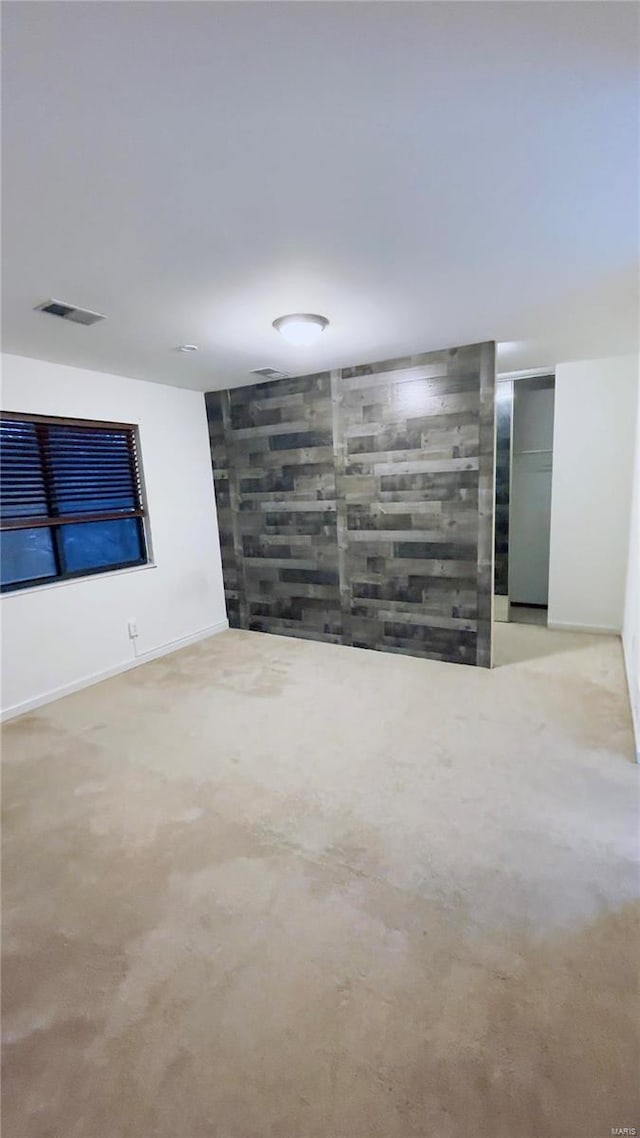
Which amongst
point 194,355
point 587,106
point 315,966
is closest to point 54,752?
→ point 315,966

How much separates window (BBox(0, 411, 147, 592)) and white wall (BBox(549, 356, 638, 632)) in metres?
3.75

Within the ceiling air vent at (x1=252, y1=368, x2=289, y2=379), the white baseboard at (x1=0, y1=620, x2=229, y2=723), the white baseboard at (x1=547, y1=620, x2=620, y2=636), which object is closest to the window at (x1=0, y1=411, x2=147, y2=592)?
the white baseboard at (x1=0, y1=620, x2=229, y2=723)

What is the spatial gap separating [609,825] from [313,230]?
8.73ft

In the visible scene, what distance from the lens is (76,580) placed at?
3.73 metres

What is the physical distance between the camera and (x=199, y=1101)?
121 centimetres

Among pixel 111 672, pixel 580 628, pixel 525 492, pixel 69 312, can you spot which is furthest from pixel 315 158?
→ pixel 525 492

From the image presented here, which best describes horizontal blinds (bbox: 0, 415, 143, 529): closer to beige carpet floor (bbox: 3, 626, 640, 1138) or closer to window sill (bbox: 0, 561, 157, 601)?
window sill (bbox: 0, 561, 157, 601)

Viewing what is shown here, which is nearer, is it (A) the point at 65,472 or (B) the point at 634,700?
(B) the point at 634,700

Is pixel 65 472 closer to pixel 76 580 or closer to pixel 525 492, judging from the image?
pixel 76 580

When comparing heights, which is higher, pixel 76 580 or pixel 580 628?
pixel 76 580

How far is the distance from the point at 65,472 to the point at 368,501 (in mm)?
2352

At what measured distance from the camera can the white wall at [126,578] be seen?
3.41m

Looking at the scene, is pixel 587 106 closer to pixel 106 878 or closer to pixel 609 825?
pixel 609 825

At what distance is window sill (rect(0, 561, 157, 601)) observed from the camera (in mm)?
3381
